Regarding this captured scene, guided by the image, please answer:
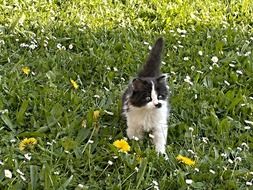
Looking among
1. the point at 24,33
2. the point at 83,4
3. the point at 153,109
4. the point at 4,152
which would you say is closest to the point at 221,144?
the point at 153,109

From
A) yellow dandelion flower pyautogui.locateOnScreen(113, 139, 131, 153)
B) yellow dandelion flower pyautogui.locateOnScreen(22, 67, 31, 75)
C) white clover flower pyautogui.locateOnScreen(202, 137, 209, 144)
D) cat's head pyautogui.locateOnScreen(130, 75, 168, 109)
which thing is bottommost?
white clover flower pyautogui.locateOnScreen(202, 137, 209, 144)

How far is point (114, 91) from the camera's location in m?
5.28

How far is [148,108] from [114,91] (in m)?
0.89

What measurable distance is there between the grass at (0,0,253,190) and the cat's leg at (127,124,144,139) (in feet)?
0.23

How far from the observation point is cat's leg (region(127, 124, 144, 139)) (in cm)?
458

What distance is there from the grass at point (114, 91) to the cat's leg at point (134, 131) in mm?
69

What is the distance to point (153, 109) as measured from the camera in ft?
14.6

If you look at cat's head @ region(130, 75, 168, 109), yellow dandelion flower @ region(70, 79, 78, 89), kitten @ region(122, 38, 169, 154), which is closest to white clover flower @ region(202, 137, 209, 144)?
kitten @ region(122, 38, 169, 154)

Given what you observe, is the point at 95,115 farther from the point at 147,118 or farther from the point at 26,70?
the point at 26,70

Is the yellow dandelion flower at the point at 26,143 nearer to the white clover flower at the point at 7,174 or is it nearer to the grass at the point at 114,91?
the grass at the point at 114,91

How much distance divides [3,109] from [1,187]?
104 cm

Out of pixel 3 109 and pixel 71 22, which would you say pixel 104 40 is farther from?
pixel 3 109

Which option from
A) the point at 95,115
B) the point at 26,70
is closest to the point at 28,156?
the point at 95,115

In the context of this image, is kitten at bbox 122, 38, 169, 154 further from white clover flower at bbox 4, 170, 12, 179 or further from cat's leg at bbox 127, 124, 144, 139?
white clover flower at bbox 4, 170, 12, 179
